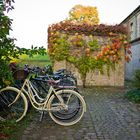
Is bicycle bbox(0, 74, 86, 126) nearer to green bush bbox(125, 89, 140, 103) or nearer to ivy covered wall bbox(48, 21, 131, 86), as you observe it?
green bush bbox(125, 89, 140, 103)

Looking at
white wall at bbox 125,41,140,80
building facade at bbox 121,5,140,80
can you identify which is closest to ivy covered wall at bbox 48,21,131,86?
building facade at bbox 121,5,140,80

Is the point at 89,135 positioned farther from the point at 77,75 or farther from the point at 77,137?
the point at 77,75

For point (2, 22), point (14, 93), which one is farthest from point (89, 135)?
point (2, 22)

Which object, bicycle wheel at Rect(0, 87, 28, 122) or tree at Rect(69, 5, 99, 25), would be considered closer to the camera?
bicycle wheel at Rect(0, 87, 28, 122)

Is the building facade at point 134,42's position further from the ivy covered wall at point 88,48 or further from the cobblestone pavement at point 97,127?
the cobblestone pavement at point 97,127

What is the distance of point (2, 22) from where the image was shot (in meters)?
7.28

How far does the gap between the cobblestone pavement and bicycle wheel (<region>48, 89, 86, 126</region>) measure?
16cm

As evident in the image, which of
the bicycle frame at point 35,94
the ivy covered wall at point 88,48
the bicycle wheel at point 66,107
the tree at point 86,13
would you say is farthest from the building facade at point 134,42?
the tree at point 86,13

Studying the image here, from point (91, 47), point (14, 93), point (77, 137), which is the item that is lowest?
point (77, 137)

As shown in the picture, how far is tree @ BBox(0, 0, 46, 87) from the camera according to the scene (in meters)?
7.18

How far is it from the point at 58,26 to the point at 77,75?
2360 millimetres

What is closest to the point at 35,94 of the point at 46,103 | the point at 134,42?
the point at 46,103

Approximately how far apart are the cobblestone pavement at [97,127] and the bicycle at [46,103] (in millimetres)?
242

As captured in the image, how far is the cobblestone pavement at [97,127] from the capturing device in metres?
7.01
